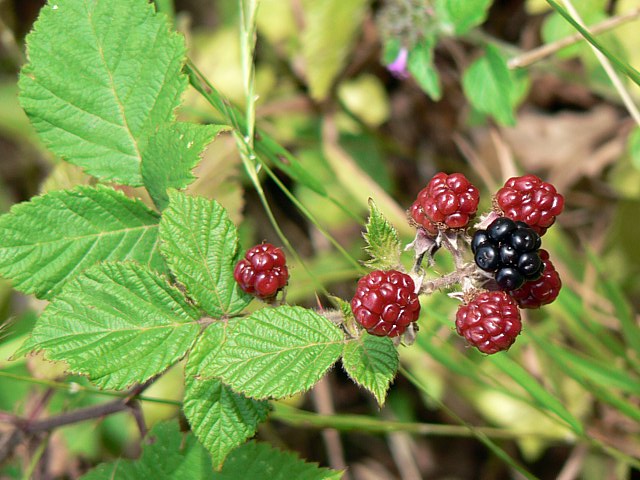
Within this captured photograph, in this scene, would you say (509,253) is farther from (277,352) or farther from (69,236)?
(69,236)

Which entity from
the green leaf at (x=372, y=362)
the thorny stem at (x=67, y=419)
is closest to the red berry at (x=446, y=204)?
the green leaf at (x=372, y=362)

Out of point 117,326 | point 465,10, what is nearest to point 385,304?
point 117,326

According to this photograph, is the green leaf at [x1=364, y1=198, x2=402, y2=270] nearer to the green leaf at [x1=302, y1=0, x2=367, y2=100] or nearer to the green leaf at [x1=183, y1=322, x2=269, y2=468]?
the green leaf at [x1=183, y1=322, x2=269, y2=468]

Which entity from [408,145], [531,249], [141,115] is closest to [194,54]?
[408,145]

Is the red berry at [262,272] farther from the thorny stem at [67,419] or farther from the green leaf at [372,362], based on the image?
the thorny stem at [67,419]

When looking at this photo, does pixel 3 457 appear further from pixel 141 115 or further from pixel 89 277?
pixel 141 115

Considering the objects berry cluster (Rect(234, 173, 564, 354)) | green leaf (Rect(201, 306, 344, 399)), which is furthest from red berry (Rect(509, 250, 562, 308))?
green leaf (Rect(201, 306, 344, 399))

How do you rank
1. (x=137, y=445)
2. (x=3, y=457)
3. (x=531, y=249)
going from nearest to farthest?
1. (x=531, y=249)
2. (x=3, y=457)
3. (x=137, y=445)
